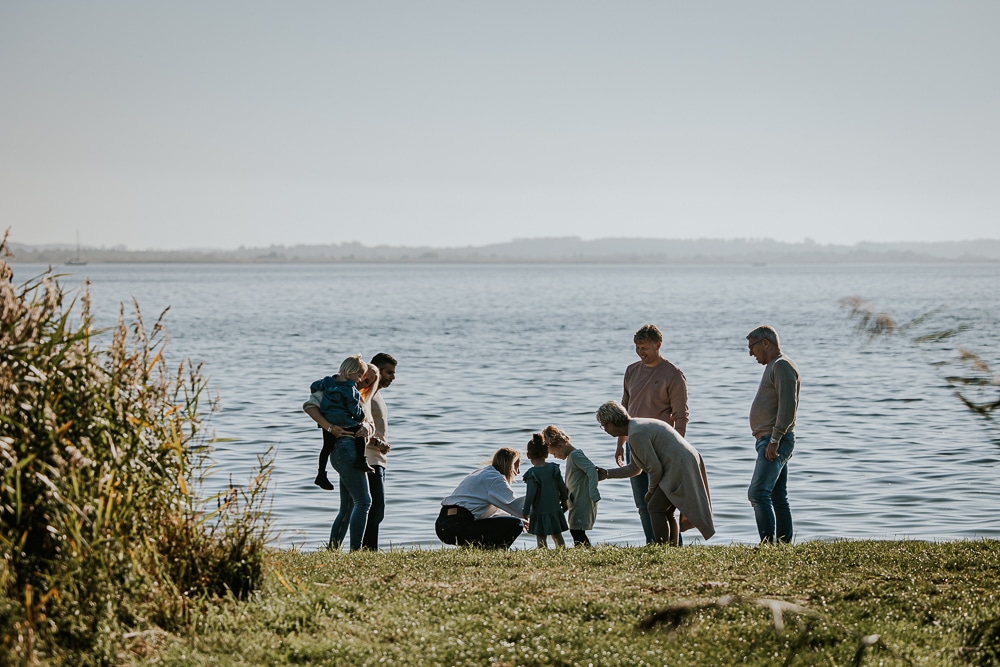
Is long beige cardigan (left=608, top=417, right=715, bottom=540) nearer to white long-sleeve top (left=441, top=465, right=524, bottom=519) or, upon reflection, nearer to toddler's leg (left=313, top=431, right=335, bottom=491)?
white long-sleeve top (left=441, top=465, right=524, bottom=519)

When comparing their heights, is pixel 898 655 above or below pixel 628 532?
above

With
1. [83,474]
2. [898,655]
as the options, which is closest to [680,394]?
[898,655]

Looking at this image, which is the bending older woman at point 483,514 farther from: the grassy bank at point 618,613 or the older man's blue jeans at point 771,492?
the older man's blue jeans at point 771,492

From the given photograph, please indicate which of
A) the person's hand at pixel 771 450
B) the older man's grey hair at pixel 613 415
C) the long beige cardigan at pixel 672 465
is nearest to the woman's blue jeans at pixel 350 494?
the older man's grey hair at pixel 613 415

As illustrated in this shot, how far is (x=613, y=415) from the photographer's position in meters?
9.00

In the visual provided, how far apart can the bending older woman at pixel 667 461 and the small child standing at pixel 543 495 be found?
84 centimetres

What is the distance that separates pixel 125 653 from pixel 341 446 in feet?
13.4

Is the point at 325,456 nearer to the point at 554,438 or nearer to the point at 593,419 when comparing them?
the point at 554,438

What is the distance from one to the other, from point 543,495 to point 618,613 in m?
3.28

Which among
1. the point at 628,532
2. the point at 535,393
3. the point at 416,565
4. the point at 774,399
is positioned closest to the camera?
the point at 416,565

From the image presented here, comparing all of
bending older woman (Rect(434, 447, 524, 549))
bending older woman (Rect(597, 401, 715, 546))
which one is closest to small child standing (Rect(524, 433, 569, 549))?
bending older woman (Rect(434, 447, 524, 549))

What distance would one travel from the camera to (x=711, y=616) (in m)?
6.36

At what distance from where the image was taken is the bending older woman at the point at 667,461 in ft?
29.4

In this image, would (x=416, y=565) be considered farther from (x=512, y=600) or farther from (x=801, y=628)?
(x=801, y=628)
